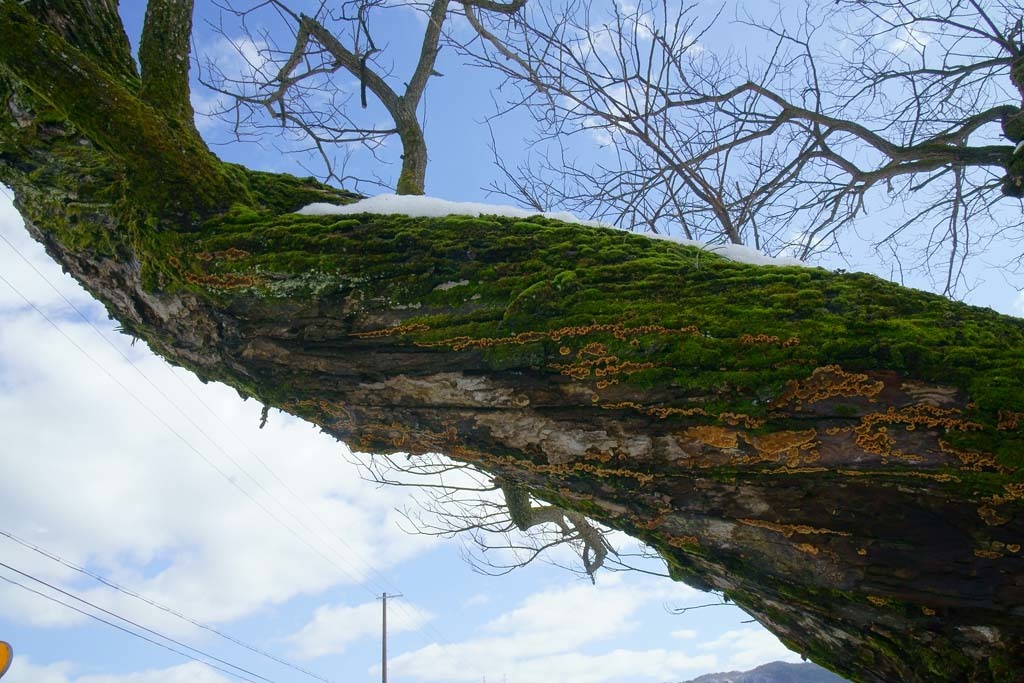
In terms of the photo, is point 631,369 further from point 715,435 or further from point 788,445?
point 788,445

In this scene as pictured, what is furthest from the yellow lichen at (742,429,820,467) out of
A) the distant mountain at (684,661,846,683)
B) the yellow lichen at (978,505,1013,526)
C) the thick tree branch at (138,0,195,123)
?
the distant mountain at (684,661,846,683)

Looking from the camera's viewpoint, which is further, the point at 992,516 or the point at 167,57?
the point at 167,57

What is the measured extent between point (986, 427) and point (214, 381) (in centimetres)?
246

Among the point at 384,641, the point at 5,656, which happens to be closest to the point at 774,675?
the point at 384,641

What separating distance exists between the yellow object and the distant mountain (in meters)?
47.1

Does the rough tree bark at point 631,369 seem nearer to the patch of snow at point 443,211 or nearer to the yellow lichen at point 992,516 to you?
the yellow lichen at point 992,516

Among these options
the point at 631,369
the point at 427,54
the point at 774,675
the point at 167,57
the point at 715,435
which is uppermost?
the point at 427,54

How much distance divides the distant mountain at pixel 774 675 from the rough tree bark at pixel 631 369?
1903 inches

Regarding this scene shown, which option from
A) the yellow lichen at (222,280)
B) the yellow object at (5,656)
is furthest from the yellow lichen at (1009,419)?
the yellow object at (5,656)

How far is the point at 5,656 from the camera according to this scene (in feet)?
17.2

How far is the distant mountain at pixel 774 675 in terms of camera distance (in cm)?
4433

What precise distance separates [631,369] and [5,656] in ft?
20.6

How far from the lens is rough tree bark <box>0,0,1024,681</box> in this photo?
1.63 m

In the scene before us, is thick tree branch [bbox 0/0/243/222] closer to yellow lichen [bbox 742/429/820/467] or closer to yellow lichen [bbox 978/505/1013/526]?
yellow lichen [bbox 742/429/820/467]
